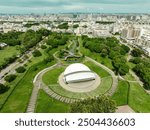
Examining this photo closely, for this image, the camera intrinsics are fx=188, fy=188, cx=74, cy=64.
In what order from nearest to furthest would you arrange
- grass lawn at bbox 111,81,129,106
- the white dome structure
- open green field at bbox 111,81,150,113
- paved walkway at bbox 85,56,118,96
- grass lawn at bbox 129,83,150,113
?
grass lawn at bbox 129,83,150,113
open green field at bbox 111,81,150,113
grass lawn at bbox 111,81,129,106
paved walkway at bbox 85,56,118,96
the white dome structure

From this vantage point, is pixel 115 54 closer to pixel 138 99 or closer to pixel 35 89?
pixel 138 99

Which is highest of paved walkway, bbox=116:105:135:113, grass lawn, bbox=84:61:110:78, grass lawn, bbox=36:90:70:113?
grass lawn, bbox=36:90:70:113

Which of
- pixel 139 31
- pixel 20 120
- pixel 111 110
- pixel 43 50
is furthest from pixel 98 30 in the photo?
pixel 20 120

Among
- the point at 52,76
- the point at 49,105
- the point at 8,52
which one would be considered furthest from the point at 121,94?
the point at 8,52

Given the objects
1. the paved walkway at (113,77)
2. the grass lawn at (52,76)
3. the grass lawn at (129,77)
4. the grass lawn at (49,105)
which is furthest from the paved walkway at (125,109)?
the grass lawn at (52,76)

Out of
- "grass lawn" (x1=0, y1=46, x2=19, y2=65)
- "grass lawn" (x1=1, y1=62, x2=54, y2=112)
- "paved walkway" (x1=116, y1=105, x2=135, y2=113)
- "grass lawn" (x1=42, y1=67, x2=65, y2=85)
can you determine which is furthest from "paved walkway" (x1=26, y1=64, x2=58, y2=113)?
"grass lawn" (x1=0, y1=46, x2=19, y2=65)

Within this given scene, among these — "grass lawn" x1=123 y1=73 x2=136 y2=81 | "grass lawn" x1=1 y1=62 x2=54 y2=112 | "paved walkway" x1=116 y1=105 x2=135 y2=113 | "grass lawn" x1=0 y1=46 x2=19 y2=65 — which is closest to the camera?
"grass lawn" x1=1 y1=62 x2=54 y2=112

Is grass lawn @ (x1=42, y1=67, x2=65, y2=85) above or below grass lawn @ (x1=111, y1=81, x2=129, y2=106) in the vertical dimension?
above

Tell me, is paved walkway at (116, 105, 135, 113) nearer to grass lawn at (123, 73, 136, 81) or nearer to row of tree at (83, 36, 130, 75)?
grass lawn at (123, 73, 136, 81)
